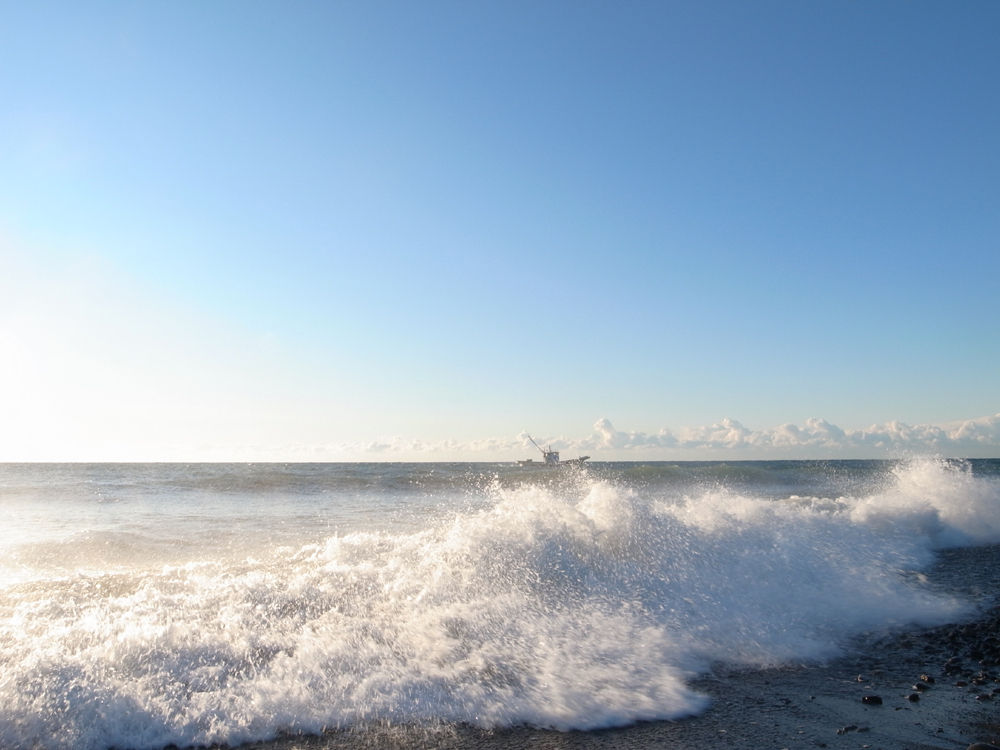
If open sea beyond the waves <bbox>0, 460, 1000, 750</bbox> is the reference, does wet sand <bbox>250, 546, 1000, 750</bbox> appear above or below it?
below

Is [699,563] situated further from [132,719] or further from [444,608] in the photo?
[132,719]

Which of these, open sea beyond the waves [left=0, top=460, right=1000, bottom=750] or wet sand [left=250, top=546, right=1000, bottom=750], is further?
open sea beyond the waves [left=0, top=460, right=1000, bottom=750]

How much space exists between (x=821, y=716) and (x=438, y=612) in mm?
3562

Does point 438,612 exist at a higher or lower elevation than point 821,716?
higher

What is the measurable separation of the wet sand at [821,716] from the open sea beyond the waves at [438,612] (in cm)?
18

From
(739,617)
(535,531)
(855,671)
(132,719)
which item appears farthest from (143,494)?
(855,671)

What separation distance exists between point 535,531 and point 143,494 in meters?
17.6

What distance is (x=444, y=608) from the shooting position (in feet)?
20.4

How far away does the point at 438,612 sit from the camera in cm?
610

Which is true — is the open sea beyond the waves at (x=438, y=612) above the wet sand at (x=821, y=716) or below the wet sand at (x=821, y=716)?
above

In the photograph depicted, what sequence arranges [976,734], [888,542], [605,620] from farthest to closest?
1. [888,542]
2. [605,620]
3. [976,734]

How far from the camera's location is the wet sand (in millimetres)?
3871

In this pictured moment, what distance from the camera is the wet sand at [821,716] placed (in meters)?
3.87

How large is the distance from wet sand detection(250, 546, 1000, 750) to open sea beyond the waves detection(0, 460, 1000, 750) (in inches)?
7.2
